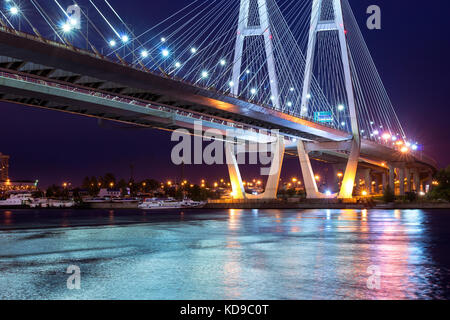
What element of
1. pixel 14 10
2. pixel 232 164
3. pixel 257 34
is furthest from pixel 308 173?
pixel 14 10

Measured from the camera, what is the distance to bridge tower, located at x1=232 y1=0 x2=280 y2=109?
50.9 meters

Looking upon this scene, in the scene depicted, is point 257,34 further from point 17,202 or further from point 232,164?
point 17,202

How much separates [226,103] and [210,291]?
27.0 meters

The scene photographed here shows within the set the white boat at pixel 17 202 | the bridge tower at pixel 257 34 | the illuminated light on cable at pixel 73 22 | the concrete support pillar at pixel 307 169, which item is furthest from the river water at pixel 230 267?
the white boat at pixel 17 202

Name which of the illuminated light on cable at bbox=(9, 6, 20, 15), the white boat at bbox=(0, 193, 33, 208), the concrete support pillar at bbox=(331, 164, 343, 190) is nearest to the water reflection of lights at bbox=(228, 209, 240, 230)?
the illuminated light on cable at bbox=(9, 6, 20, 15)

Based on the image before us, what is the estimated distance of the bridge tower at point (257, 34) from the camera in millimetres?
50906

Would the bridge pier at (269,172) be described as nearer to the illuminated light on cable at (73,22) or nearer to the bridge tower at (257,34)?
the bridge tower at (257,34)

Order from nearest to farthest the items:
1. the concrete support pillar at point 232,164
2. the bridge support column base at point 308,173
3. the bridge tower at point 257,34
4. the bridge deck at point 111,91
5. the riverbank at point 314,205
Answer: the bridge deck at point 111,91
the bridge tower at point 257,34
the riverbank at point 314,205
the concrete support pillar at point 232,164
the bridge support column base at point 308,173

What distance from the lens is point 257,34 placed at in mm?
51906

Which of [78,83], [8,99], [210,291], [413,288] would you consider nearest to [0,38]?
[78,83]

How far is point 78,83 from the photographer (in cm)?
3052

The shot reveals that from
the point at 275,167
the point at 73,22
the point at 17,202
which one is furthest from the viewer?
the point at 17,202

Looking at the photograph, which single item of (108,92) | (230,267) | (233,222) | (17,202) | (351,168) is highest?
(108,92)
